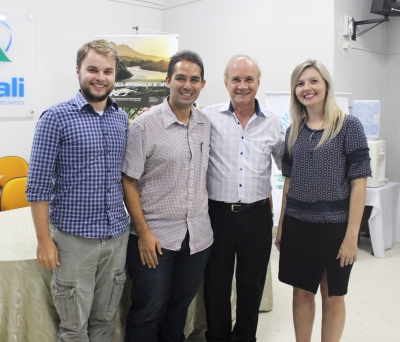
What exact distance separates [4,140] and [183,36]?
266 cm

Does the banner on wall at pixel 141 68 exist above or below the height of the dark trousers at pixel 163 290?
above

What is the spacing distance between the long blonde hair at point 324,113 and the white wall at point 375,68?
245cm

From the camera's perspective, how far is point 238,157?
6.89 ft

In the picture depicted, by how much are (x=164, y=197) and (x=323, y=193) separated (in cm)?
72

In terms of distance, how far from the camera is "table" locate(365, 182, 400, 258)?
13.1 ft

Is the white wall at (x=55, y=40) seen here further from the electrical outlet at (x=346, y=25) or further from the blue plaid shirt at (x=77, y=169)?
the blue plaid shirt at (x=77, y=169)

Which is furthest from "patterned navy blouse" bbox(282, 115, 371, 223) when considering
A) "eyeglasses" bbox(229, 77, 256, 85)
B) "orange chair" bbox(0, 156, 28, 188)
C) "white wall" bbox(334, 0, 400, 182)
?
"orange chair" bbox(0, 156, 28, 188)

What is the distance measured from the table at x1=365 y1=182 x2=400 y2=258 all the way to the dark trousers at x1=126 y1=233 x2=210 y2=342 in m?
2.58

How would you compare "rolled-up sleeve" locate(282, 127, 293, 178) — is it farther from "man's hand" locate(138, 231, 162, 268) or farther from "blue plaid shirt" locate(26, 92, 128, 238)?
"blue plaid shirt" locate(26, 92, 128, 238)

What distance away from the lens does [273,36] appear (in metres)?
4.62

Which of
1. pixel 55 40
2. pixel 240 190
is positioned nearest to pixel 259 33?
pixel 55 40

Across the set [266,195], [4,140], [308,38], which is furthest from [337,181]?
[4,140]

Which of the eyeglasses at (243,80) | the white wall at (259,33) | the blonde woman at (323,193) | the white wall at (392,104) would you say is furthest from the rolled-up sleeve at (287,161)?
the white wall at (392,104)

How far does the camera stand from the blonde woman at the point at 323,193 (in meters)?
1.86
